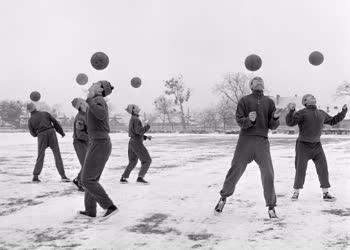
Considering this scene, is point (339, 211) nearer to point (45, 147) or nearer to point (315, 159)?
point (315, 159)

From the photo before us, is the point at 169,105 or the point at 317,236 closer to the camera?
the point at 317,236

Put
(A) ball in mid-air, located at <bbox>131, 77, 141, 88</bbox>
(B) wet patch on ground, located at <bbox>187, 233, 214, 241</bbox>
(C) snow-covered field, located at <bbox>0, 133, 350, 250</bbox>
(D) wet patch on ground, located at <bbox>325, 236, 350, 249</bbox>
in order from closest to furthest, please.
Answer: (D) wet patch on ground, located at <bbox>325, 236, 350, 249</bbox> < (C) snow-covered field, located at <bbox>0, 133, 350, 250</bbox> < (B) wet patch on ground, located at <bbox>187, 233, 214, 241</bbox> < (A) ball in mid-air, located at <bbox>131, 77, 141, 88</bbox>

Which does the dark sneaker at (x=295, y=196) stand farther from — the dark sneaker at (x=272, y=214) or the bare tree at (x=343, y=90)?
the bare tree at (x=343, y=90)

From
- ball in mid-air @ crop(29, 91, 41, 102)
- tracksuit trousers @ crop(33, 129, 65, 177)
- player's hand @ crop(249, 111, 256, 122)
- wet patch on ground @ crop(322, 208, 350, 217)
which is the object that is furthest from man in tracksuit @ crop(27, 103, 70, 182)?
wet patch on ground @ crop(322, 208, 350, 217)

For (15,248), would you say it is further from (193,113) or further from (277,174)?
(193,113)

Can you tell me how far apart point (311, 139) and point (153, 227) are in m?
3.21

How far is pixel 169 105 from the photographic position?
93.2 m

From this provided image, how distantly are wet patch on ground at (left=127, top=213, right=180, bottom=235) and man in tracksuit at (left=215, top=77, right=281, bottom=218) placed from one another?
0.83 m

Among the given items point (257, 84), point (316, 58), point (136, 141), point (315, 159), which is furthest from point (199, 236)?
point (316, 58)

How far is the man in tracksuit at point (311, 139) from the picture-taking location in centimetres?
723

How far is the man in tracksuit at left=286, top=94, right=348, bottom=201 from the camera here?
7.23 m

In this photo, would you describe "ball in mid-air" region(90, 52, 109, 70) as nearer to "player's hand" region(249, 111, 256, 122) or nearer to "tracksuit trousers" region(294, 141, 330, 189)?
"tracksuit trousers" region(294, 141, 330, 189)

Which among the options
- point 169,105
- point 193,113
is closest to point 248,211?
point 169,105

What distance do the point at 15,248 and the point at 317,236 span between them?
3.16m
